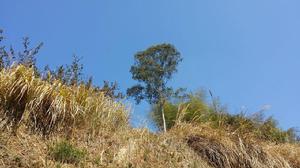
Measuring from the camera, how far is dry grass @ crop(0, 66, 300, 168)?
6.52 metres

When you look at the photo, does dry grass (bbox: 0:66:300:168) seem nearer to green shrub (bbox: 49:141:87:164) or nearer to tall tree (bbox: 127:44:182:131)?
green shrub (bbox: 49:141:87:164)

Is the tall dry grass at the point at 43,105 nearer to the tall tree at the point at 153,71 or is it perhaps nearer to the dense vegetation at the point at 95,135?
the dense vegetation at the point at 95,135

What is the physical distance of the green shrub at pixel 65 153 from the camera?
6281 mm

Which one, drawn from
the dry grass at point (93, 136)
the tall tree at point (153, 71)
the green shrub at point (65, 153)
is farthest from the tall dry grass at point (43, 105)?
the tall tree at point (153, 71)

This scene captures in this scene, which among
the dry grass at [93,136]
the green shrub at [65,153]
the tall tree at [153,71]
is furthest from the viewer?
the tall tree at [153,71]

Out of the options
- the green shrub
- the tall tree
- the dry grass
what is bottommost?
the green shrub

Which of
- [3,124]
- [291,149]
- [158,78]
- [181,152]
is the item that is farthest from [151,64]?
[3,124]

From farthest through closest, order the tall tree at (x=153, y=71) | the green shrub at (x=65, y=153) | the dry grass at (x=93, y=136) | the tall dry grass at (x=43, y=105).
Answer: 1. the tall tree at (x=153, y=71)
2. the tall dry grass at (x=43, y=105)
3. the dry grass at (x=93, y=136)
4. the green shrub at (x=65, y=153)

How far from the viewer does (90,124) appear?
7719mm

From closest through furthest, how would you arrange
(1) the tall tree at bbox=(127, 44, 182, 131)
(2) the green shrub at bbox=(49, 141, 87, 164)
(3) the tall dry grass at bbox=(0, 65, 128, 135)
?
(2) the green shrub at bbox=(49, 141, 87, 164)
(3) the tall dry grass at bbox=(0, 65, 128, 135)
(1) the tall tree at bbox=(127, 44, 182, 131)

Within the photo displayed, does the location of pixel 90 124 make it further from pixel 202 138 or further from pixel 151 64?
pixel 151 64

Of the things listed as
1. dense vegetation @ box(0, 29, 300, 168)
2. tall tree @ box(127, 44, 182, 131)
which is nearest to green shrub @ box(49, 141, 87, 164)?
dense vegetation @ box(0, 29, 300, 168)

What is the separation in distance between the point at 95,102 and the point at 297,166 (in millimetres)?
4302

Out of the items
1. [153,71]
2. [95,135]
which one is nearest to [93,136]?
[95,135]
